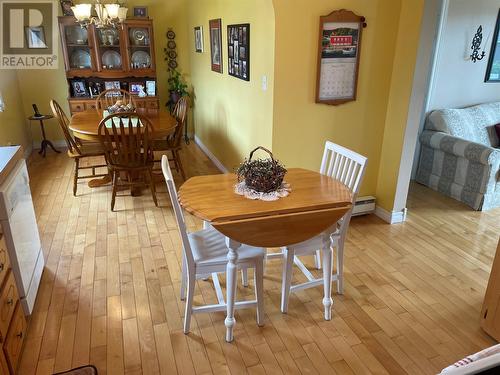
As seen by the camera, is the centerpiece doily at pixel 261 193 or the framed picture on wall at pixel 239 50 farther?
the framed picture on wall at pixel 239 50

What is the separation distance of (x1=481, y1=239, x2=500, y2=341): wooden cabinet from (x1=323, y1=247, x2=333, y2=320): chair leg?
79 centimetres

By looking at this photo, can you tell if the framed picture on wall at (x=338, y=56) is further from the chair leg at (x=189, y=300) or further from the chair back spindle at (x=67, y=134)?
the chair back spindle at (x=67, y=134)

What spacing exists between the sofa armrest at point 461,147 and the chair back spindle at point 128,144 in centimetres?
274

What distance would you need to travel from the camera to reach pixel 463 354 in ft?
6.15

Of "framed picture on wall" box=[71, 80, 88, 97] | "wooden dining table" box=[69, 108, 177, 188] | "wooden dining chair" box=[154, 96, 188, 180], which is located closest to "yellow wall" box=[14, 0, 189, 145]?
"framed picture on wall" box=[71, 80, 88, 97]

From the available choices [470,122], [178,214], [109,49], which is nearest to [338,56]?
[178,214]

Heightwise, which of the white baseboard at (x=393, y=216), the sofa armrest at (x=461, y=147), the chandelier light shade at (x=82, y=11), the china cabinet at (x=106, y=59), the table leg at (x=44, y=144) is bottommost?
the white baseboard at (x=393, y=216)

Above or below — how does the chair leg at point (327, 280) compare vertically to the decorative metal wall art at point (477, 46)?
below

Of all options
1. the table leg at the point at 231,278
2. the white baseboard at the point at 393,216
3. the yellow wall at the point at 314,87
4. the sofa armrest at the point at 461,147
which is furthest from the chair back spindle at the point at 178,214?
Result: the sofa armrest at the point at 461,147

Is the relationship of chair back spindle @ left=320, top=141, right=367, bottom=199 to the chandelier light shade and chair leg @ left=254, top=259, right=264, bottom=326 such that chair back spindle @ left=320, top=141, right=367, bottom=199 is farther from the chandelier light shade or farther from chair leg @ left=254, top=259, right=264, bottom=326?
the chandelier light shade

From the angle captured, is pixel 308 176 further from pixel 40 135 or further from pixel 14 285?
pixel 40 135

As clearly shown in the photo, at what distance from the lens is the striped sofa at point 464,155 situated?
336cm

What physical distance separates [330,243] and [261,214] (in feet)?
1.69

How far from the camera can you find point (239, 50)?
10.8ft
